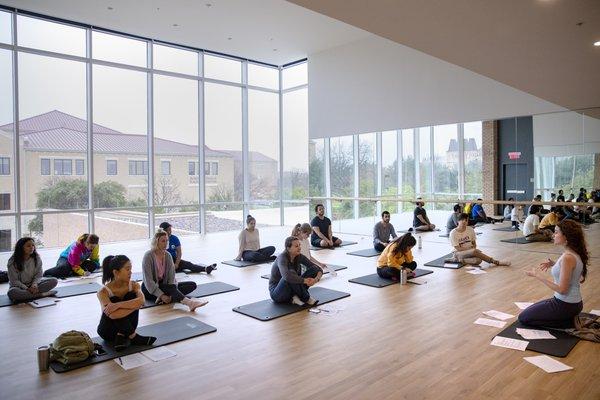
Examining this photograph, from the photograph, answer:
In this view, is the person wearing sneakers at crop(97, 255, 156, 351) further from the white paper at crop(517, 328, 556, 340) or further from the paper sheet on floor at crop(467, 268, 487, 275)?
the paper sheet on floor at crop(467, 268, 487, 275)

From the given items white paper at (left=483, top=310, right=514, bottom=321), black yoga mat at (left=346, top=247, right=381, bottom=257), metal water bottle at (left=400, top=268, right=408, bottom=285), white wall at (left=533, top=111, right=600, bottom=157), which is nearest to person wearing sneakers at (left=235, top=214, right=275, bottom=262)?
black yoga mat at (left=346, top=247, right=381, bottom=257)

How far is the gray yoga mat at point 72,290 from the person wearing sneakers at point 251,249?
235 centimetres

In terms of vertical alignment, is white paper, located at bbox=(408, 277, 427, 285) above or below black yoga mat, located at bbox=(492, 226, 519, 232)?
below

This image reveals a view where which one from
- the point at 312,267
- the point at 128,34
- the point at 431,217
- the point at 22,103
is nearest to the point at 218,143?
the point at 128,34

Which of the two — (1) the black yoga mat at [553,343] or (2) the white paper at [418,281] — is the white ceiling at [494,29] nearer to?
(1) the black yoga mat at [553,343]

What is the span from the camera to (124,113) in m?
9.85

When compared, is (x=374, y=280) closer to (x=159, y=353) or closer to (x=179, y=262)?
(x=179, y=262)

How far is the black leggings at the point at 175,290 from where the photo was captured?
195 inches

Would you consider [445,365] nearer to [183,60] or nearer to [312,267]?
[312,267]

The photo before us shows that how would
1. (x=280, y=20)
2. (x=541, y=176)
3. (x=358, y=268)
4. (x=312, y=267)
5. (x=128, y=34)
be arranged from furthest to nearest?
(x=128, y=34) < (x=280, y=20) < (x=541, y=176) < (x=358, y=268) < (x=312, y=267)

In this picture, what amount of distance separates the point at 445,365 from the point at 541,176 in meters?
6.07

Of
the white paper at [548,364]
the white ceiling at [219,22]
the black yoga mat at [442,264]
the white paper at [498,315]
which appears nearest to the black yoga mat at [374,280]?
the black yoga mat at [442,264]

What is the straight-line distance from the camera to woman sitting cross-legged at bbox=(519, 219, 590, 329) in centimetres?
372

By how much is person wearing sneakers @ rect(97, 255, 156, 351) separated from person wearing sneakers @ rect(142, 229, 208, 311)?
109 centimetres
